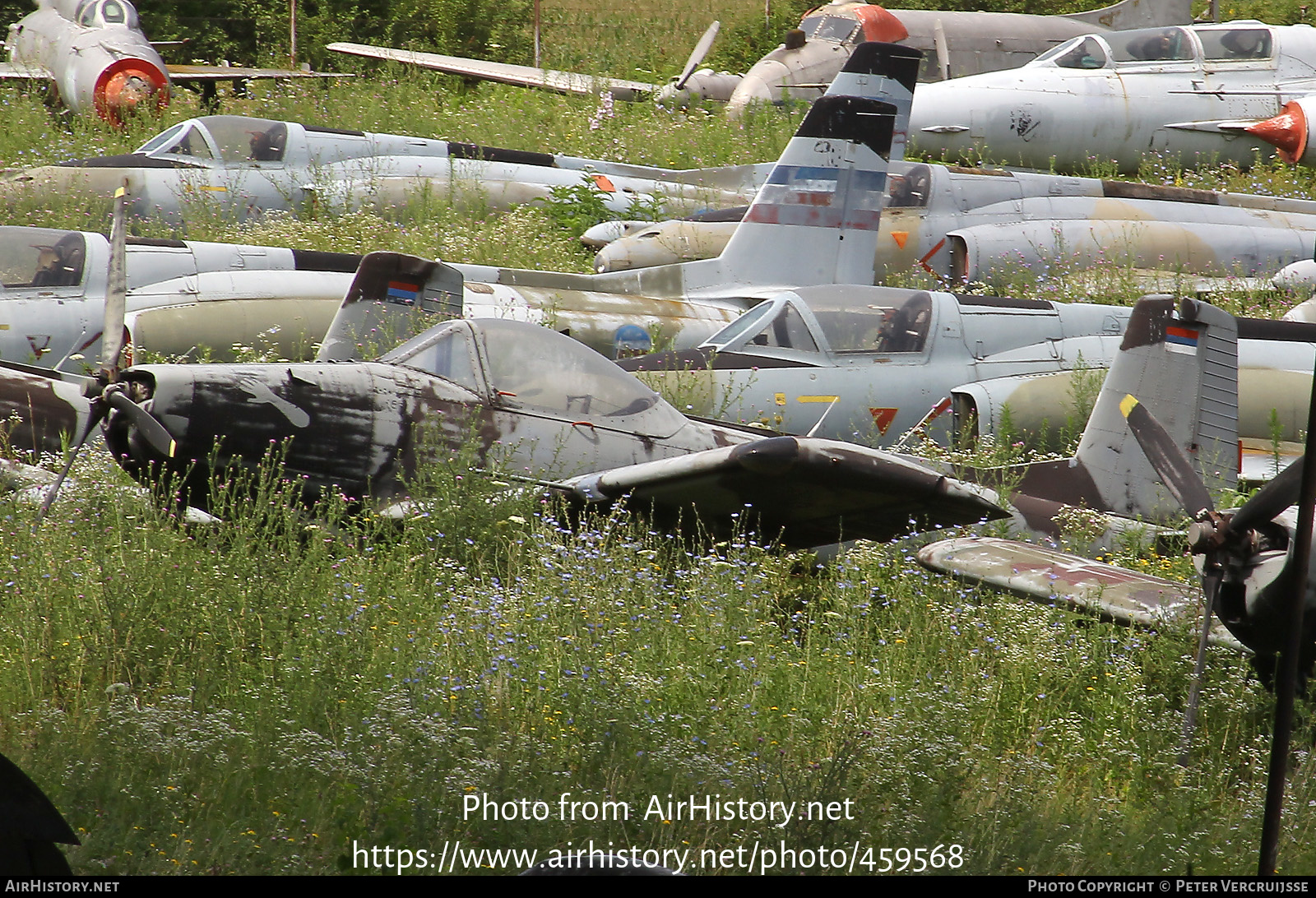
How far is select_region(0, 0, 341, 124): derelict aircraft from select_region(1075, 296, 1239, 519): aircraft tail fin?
1478 centimetres

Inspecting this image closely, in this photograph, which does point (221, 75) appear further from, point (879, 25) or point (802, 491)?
point (802, 491)

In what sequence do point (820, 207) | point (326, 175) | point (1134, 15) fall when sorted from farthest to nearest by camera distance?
point (1134, 15) → point (326, 175) → point (820, 207)

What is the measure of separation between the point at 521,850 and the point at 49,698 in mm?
2115

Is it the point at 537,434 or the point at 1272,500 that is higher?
the point at 1272,500

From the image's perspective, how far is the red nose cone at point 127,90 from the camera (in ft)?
55.4

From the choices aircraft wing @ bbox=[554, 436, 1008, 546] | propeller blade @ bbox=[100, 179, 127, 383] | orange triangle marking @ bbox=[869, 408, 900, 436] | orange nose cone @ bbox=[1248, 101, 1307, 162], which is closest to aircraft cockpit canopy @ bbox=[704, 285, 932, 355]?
orange triangle marking @ bbox=[869, 408, 900, 436]

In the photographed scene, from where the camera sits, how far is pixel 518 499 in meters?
6.17

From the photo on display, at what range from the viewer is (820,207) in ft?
36.3

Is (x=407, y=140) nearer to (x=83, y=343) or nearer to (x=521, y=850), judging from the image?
(x=83, y=343)

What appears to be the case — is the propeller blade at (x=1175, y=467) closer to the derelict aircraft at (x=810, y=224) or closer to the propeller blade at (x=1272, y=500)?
the propeller blade at (x=1272, y=500)

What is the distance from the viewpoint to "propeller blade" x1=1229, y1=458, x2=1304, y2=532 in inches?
149

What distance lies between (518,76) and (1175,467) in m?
16.6

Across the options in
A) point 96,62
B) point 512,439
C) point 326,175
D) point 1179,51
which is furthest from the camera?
point 96,62

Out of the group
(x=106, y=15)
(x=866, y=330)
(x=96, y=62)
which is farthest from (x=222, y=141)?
(x=866, y=330)
